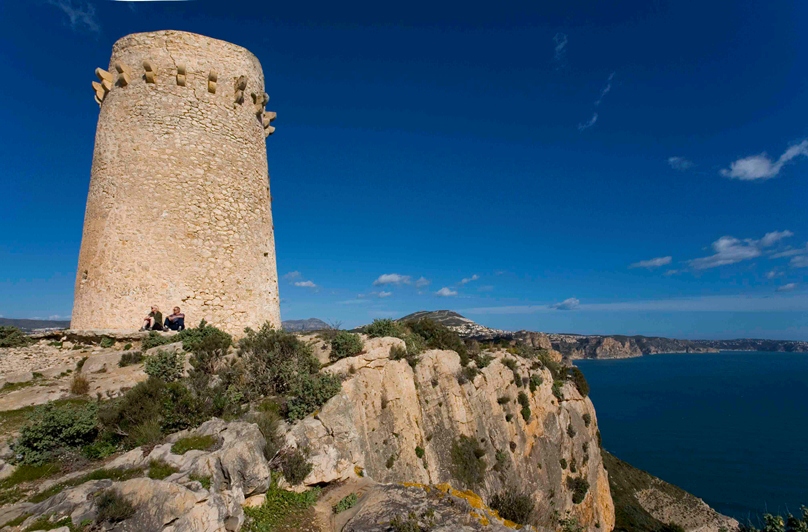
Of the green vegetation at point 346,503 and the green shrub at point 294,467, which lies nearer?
the green vegetation at point 346,503

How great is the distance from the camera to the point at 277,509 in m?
5.96

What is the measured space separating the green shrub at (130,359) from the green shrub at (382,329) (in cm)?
570

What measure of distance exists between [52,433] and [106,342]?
166 inches

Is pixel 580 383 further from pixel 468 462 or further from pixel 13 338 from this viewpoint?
pixel 13 338

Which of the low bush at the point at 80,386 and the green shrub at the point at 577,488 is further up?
the low bush at the point at 80,386

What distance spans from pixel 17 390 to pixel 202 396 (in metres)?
4.18

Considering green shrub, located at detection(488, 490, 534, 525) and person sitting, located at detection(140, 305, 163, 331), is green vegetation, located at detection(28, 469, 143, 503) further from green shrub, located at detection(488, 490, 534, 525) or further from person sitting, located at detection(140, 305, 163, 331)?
green shrub, located at detection(488, 490, 534, 525)

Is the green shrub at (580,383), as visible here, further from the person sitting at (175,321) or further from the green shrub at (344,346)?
the person sitting at (175,321)

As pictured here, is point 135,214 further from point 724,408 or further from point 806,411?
point 806,411

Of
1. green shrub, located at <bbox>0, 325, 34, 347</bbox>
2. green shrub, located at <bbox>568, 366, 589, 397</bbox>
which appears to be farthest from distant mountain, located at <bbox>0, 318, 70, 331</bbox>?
green shrub, located at <bbox>568, 366, 589, 397</bbox>

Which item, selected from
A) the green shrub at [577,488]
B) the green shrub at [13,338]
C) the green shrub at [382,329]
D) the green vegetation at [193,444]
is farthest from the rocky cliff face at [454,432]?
the green shrub at [13,338]

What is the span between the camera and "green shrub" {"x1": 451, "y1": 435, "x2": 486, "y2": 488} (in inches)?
458

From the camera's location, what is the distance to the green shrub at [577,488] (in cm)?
1731

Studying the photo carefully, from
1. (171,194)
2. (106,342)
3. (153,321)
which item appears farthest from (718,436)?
(106,342)
